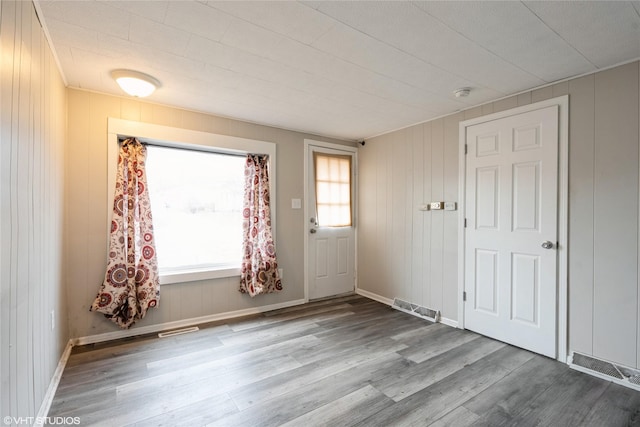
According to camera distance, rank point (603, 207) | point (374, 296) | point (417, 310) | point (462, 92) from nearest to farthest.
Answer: point (603, 207) → point (462, 92) → point (417, 310) → point (374, 296)

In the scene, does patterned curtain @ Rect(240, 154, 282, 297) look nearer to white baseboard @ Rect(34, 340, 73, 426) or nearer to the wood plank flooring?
the wood plank flooring

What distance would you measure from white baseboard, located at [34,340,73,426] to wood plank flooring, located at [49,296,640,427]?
1.7 inches

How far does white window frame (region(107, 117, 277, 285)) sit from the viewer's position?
2.88m

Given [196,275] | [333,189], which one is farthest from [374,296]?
[196,275]

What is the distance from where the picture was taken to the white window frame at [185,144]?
2877 millimetres

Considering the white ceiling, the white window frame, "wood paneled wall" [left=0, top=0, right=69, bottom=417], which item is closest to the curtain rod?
the white window frame

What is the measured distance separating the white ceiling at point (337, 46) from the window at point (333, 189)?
141cm

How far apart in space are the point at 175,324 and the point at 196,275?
21.5 inches

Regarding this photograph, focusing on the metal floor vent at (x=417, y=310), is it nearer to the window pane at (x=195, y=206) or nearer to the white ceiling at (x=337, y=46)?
the window pane at (x=195, y=206)

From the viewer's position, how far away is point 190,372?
2354 millimetres

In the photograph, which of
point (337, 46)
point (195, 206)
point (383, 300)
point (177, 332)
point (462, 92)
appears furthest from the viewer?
point (383, 300)

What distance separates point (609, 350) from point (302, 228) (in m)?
3.18

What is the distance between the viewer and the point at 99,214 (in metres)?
2.84

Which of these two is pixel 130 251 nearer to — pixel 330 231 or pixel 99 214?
pixel 99 214
